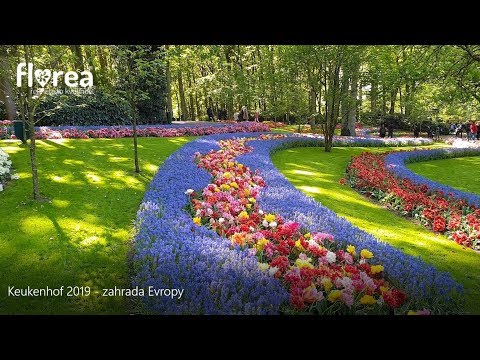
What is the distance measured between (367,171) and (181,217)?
7887 mm

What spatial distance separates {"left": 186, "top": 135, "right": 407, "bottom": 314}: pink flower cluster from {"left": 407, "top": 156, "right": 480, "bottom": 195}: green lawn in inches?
324

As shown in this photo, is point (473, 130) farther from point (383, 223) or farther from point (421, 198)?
point (383, 223)

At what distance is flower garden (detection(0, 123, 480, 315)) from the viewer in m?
3.53

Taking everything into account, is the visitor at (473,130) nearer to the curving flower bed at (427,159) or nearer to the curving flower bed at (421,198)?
the curving flower bed at (427,159)

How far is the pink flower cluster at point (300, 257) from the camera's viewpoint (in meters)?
3.56

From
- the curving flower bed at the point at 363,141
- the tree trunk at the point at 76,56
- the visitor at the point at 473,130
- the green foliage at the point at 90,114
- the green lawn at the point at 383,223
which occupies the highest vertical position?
the tree trunk at the point at 76,56

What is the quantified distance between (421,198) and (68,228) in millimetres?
7636

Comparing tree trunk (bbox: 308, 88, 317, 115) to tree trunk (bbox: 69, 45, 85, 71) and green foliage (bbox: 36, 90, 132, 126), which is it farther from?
tree trunk (bbox: 69, 45, 85, 71)

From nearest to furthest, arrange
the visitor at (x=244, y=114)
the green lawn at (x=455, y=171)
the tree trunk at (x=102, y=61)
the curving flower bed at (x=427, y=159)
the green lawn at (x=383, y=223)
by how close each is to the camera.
→ the green lawn at (x=383, y=223), the curving flower bed at (x=427, y=159), the tree trunk at (x=102, y=61), the green lawn at (x=455, y=171), the visitor at (x=244, y=114)

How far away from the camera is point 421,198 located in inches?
339

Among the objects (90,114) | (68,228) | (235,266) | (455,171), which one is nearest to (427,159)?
(455,171)

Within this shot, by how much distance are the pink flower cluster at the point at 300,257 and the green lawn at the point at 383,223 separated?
1374 millimetres

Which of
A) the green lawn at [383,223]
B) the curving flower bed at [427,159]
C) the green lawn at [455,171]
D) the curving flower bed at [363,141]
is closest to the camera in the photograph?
the green lawn at [383,223]

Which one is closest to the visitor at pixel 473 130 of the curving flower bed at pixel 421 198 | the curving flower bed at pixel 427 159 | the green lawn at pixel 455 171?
the curving flower bed at pixel 427 159
